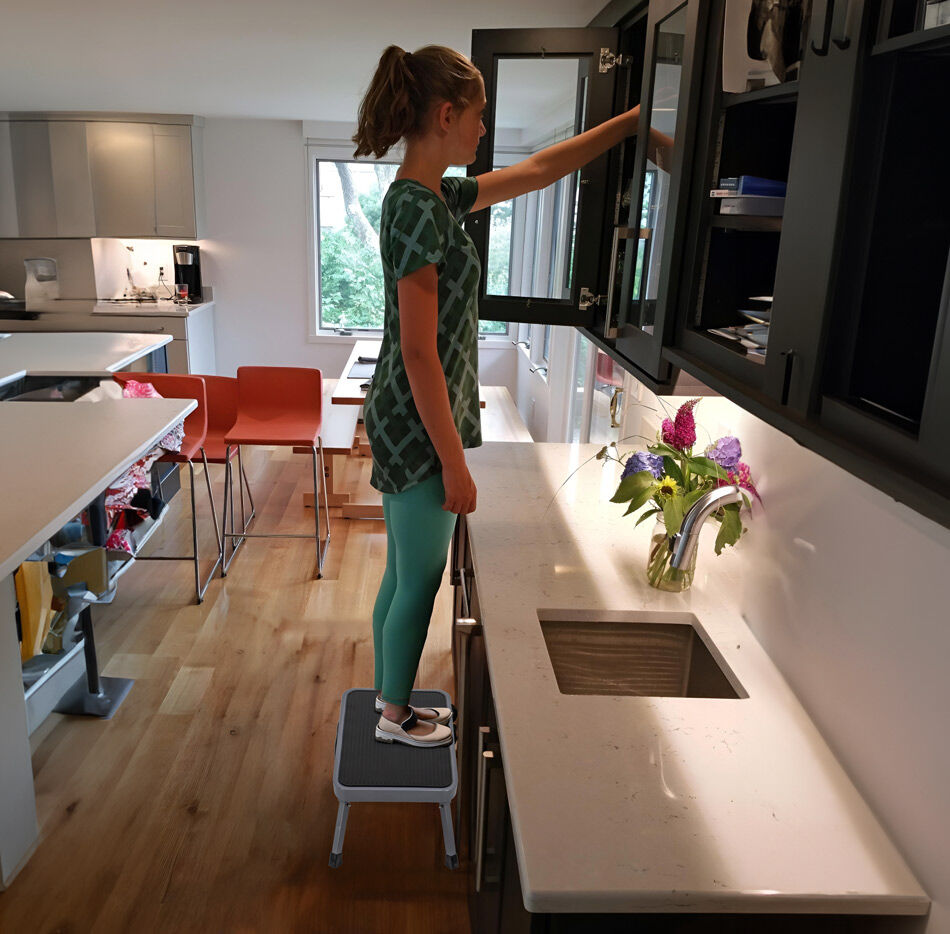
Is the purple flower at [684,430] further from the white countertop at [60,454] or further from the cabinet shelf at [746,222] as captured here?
the white countertop at [60,454]

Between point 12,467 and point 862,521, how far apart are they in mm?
2173

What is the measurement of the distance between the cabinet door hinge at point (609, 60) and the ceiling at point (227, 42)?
800mm

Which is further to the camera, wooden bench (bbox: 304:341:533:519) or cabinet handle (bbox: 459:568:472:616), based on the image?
wooden bench (bbox: 304:341:533:519)

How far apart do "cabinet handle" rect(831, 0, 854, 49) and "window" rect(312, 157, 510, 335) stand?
654 centimetres

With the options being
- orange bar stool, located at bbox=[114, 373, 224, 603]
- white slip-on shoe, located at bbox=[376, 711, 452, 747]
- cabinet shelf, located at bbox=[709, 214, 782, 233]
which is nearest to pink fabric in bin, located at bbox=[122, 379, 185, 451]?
orange bar stool, located at bbox=[114, 373, 224, 603]

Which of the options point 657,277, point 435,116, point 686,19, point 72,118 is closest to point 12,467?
point 435,116

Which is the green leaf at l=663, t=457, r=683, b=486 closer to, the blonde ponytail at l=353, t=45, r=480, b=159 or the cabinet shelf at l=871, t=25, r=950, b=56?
the blonde ponytail at l=353, t=45, r=480, b=159

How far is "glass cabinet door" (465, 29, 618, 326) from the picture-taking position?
2180mm

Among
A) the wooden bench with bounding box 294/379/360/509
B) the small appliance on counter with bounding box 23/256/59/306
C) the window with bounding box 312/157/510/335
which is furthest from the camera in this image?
the window with bounding box 312/157/510/335

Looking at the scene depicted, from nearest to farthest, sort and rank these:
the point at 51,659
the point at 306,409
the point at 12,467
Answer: the point at 12,467 → the point at 51,659 → the point at 306,409

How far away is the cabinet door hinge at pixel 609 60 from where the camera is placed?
212cm

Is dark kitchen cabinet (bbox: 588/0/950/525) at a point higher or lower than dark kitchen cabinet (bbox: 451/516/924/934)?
higher

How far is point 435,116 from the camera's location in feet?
5.16

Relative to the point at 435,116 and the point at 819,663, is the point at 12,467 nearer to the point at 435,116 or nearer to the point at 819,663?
the point at 435,116
